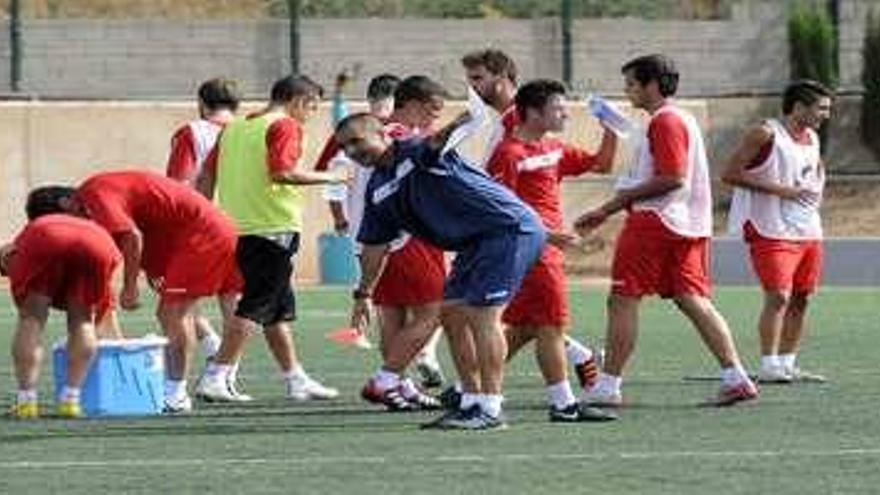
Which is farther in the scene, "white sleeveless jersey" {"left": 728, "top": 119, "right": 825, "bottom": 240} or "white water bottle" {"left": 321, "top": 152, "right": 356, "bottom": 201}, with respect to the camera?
"white sleeveless jersey" {"left": 728, "top": 119, "right": 825, "bottom": 240}

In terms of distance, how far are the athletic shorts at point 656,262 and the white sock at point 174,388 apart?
7.41 feet

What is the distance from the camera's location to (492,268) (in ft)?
41.7

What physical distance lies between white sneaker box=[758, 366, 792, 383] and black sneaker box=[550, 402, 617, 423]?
2.62 m

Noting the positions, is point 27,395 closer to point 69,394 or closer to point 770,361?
point 69,394

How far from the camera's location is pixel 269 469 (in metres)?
11.3

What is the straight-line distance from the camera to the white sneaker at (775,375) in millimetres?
15742

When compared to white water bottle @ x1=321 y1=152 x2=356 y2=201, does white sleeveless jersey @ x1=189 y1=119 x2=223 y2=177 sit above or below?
above

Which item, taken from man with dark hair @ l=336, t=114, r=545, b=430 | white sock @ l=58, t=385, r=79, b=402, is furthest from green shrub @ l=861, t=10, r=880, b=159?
man with dark hair @ l=336, t=114, r=545, b=430

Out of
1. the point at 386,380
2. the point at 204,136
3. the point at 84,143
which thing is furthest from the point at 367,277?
the point at 84,143

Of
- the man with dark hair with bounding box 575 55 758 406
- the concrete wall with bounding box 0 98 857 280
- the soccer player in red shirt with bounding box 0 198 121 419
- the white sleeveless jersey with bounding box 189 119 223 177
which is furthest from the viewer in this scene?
the concrete wall with bounding box 0 98 857 280

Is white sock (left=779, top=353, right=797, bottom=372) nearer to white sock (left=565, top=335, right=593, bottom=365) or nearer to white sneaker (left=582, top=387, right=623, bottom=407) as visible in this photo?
white sock (left=565, top=335, right=593, bottom=365)

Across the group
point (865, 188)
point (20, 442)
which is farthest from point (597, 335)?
point (865, 188)

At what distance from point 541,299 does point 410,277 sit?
1.09m

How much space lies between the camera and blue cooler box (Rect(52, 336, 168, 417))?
13883 mm
